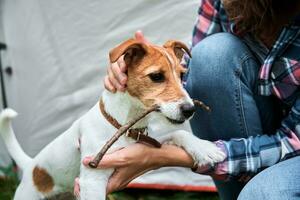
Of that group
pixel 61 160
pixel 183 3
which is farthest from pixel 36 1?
pixel 61 160

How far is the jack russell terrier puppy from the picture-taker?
1401 mm

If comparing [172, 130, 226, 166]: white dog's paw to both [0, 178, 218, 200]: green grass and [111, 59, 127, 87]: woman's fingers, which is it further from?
[0, 178, 218, 200]: green grass

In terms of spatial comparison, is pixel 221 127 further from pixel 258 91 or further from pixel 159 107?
pixel 159 107

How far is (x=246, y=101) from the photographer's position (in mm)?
1559

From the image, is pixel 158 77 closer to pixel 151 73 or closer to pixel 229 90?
pixel 151 73

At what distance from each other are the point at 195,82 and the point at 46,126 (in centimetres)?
108

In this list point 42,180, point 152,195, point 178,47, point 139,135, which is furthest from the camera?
point 152,195

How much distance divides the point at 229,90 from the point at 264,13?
0.22 meters

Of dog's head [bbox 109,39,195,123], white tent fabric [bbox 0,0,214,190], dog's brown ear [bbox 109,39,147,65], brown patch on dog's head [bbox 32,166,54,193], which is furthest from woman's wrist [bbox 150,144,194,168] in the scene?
white tent fabric [bbox 0,0,214,190]

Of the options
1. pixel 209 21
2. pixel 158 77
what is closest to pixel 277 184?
pixel 158 77

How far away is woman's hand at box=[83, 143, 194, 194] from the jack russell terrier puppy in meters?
0.02

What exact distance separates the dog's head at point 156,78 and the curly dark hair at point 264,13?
235 mm

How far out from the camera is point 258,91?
1578 millimetres

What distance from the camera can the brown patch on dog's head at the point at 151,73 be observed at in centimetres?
141
